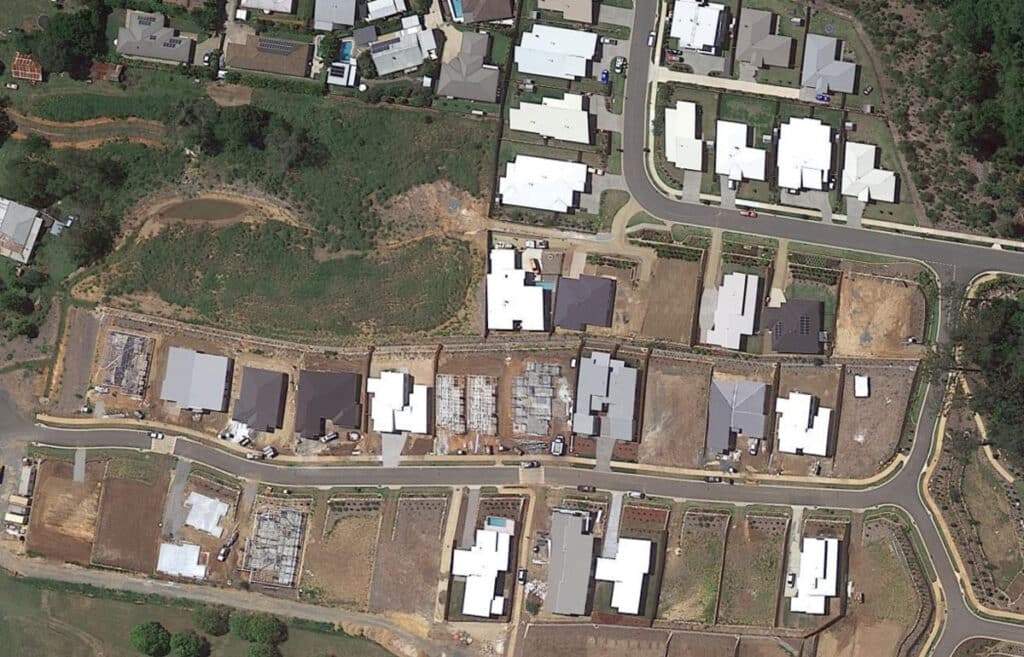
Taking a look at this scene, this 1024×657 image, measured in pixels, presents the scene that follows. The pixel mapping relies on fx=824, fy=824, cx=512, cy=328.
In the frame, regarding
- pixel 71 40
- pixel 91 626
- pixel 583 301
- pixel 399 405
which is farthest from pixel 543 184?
pixel 91 626

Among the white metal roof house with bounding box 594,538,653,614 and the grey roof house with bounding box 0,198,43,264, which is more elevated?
the grey roof house with bounding box 0,198,43,264

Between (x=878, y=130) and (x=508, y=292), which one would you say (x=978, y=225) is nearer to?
(x=878, y=130)

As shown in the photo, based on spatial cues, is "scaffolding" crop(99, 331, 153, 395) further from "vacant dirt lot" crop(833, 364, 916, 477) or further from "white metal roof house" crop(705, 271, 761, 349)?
"vacant dirt lot" crop(833, 364, 916, 477)

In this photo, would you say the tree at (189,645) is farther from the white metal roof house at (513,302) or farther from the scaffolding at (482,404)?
the white metal roof house at (513,302)

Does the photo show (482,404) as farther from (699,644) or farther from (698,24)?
(698,24)

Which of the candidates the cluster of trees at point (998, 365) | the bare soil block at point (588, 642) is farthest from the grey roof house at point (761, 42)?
the bare soil block at point (588, 642)

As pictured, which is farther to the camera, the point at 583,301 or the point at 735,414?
the point at 583,301

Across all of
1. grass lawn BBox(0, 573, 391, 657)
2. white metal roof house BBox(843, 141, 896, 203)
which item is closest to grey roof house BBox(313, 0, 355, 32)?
white metal roof house BBox(843, 141, 896, 203)

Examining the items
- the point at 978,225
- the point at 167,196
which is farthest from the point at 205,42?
the point at 978,225
